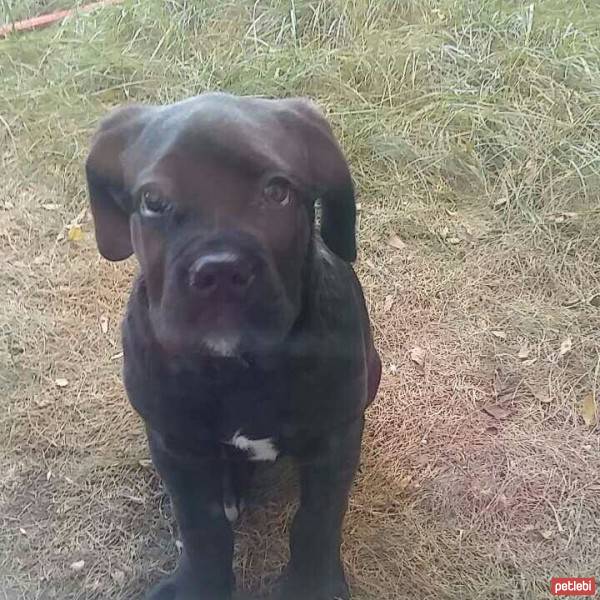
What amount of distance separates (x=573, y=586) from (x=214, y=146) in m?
0.93

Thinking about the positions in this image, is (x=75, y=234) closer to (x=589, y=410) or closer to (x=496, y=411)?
(x=496, y=411)

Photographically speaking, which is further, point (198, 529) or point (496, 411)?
point (496, 411)

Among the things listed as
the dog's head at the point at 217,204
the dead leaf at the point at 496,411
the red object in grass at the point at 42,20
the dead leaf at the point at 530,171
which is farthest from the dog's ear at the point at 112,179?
the red object in grass at the point at 42,20

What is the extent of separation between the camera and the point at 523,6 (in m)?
2.64

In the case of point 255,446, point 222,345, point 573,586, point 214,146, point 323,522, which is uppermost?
point 214,146

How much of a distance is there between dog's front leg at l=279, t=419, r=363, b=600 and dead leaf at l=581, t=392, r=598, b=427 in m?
0.52

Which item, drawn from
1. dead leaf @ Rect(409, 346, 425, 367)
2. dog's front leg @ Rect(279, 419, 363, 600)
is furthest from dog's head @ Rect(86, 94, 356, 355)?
dead leaf @ Rect(409, 346, 425, 367)

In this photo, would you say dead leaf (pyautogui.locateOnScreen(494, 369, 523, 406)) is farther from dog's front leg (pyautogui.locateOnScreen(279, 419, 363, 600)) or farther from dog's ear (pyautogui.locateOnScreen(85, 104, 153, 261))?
dog's ear (pyautogui.locateOnScreen(85, 104, 153, 261))

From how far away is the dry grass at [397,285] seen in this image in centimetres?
163

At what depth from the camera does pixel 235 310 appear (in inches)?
43.8

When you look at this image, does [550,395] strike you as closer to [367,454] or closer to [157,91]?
[367,454]

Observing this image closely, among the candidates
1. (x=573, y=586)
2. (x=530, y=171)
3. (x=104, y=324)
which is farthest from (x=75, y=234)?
(x=573, y=586)

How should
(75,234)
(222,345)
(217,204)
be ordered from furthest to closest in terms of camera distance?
(75,234), (222,345), (217,204)

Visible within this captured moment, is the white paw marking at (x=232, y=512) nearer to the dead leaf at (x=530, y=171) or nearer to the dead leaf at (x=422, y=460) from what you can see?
the dead leaf at (x=422, y=460)
